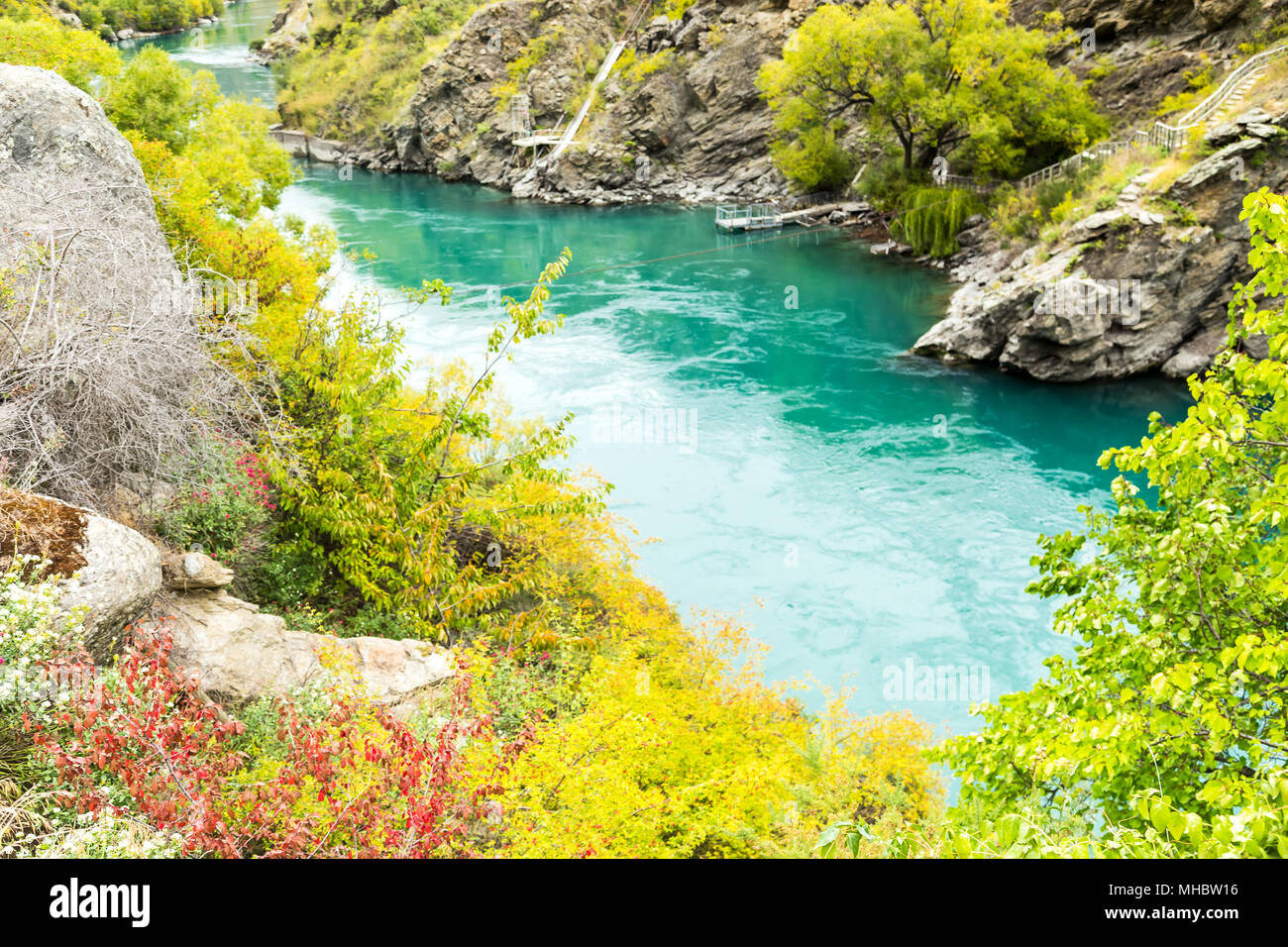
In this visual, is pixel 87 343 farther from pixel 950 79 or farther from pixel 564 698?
pixel 950 79

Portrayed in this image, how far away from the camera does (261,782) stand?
20.7 ft

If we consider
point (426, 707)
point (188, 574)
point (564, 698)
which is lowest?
point (564, 698)

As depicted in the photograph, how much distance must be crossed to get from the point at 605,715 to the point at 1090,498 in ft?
58.4

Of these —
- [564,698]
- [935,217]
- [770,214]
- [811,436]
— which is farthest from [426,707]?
[770,214]

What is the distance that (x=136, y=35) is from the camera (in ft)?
350

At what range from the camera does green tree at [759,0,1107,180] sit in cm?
3981

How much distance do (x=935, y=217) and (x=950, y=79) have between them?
6657 mm

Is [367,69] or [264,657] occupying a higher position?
[367,69]

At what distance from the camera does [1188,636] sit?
7.15 metres

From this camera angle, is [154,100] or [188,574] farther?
[154,100]


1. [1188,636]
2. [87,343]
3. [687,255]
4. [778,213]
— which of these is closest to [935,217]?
[778,213]

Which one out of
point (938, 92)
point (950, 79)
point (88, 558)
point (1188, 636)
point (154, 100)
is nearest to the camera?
point (1188, 636)

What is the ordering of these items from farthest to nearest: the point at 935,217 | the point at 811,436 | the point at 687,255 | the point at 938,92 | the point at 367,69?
the point at 367,69 < the point at 687,255 < the point at 935,217 < the point at 938,92 < the point at 811,436

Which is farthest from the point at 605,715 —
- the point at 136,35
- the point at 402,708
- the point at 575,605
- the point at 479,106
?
the point at 136,35
